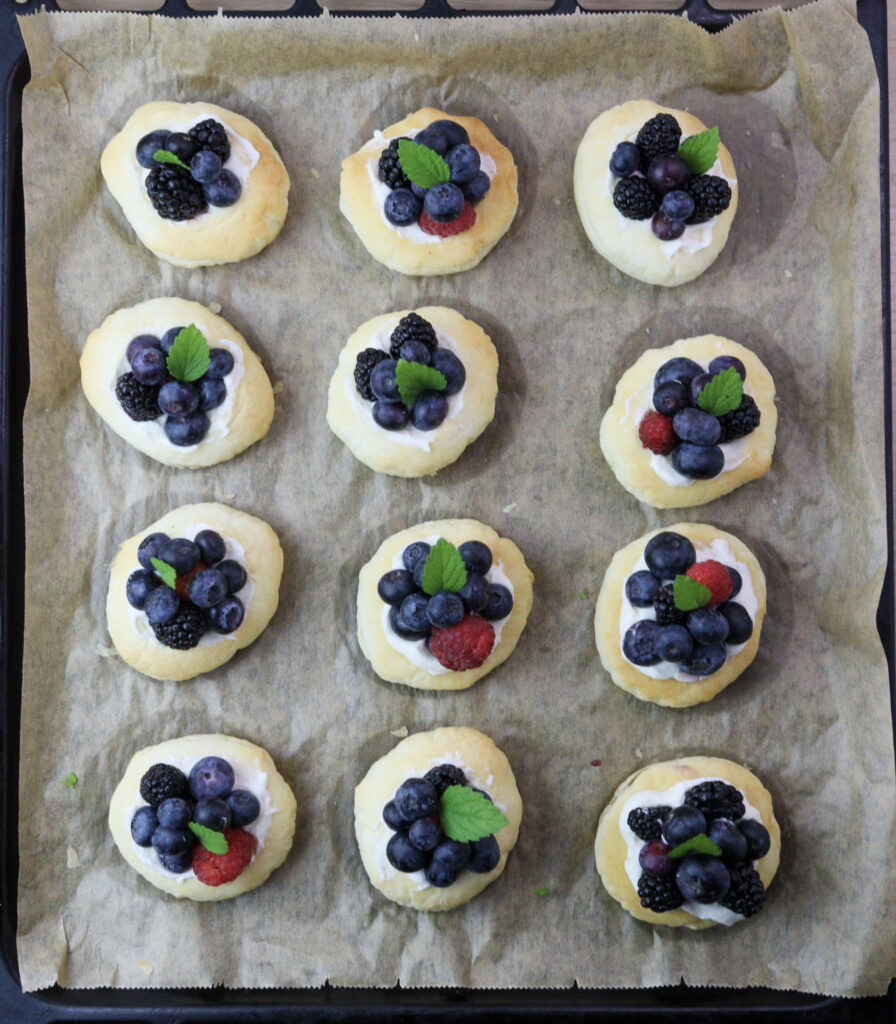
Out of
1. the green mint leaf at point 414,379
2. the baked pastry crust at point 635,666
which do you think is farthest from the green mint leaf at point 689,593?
the green mint leaf at point 414,379

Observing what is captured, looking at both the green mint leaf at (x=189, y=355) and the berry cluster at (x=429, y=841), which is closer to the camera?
the berry cluster at (x=429, y=841)

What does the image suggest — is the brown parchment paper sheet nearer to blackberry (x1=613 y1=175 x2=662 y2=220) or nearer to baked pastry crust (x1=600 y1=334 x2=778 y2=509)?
baked pastry crust (x1=600 y1=334 x2=778 y2=509)

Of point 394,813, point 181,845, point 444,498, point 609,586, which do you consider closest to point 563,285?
point 444,498

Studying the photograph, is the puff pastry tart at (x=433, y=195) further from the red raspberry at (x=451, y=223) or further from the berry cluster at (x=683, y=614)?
the berry cluster at (x=683, y=614)

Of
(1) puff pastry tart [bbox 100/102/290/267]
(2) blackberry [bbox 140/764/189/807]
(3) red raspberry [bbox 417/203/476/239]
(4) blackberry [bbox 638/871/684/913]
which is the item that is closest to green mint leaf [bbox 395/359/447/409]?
(3) red raspberry [bbox 417/203/476/239]

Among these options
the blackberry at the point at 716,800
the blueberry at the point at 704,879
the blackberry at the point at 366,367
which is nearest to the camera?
the blueberry at the point at 704,879

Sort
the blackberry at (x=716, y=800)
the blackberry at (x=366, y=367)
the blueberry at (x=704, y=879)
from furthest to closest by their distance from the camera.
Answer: the blackberry at (x=366, y=367) → the blackberry at (x=716, y=800) → the blueberry at (x=704, y=879)

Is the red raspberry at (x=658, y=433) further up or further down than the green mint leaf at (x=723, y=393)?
further down
